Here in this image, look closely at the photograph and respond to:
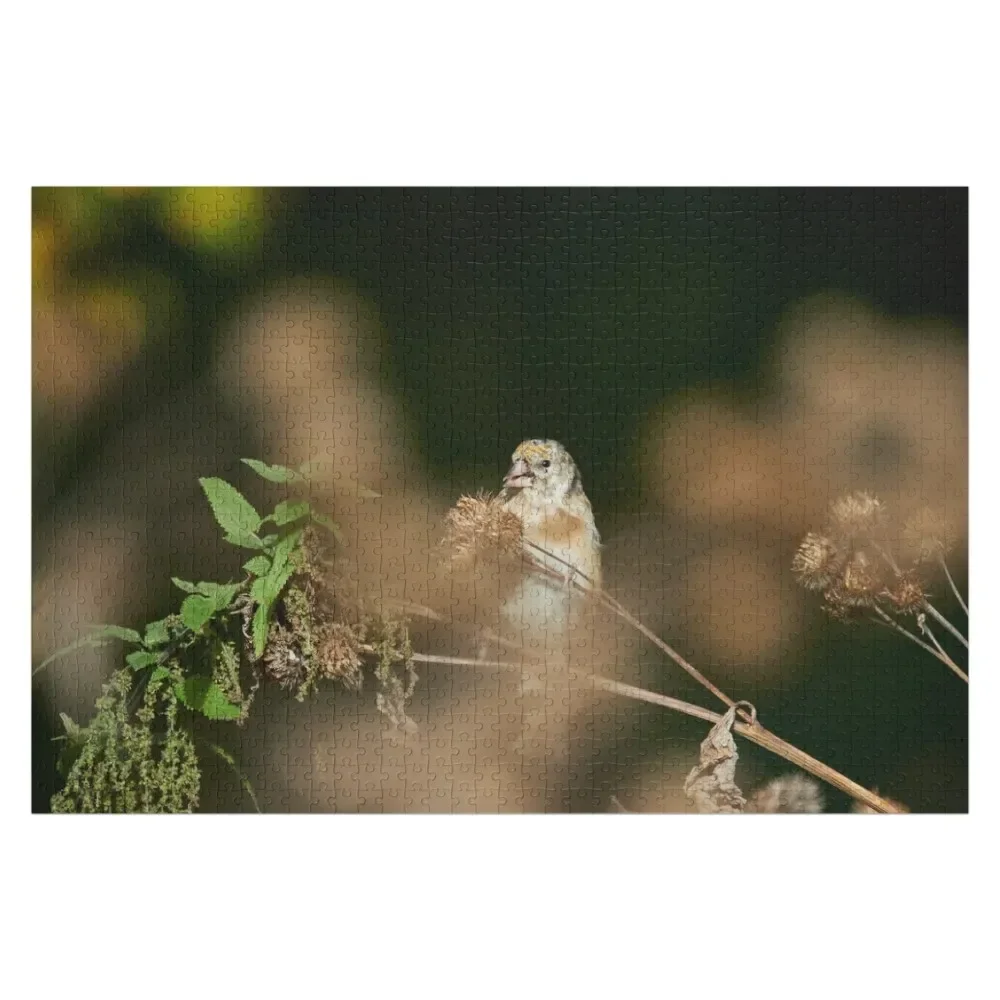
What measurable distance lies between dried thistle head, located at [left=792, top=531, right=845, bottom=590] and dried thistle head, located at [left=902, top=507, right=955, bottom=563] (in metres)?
0.21

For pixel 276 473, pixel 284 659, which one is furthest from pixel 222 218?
pixel 284 659

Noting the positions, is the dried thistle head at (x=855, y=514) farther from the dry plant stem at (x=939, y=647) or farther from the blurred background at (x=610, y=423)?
the dry plant stem at (x=939, y=647)

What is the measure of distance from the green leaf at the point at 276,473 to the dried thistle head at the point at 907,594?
1.73 m

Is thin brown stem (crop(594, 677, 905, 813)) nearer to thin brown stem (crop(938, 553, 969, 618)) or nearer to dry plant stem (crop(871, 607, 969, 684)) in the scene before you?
dry plant stem (crop(871, 607, 969, 684))

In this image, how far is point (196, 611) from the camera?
11.5 ft

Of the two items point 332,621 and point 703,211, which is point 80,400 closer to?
point 332,621

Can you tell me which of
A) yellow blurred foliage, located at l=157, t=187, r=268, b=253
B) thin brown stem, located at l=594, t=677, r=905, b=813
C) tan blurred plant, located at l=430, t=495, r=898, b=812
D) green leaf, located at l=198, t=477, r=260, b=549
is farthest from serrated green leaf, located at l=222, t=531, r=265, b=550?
thin brown stem, located at l=594, t=677, r=905, b=813

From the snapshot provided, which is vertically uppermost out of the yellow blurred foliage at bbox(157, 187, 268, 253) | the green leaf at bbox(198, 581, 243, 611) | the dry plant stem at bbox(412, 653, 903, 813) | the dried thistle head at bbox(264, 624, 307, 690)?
the yellow blurred foliage at bbox(157, 187, 268, 253)

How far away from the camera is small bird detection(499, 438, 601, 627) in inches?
137

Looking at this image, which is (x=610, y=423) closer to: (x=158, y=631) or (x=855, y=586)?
(x=855, y=586)

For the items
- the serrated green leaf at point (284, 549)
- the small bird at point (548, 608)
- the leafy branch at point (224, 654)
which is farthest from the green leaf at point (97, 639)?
the small bird at point (548, 608)

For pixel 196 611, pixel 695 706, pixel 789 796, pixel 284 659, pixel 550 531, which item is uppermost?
pixel 550 531

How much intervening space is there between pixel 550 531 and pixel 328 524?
2.08 feet

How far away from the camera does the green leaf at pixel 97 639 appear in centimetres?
353
